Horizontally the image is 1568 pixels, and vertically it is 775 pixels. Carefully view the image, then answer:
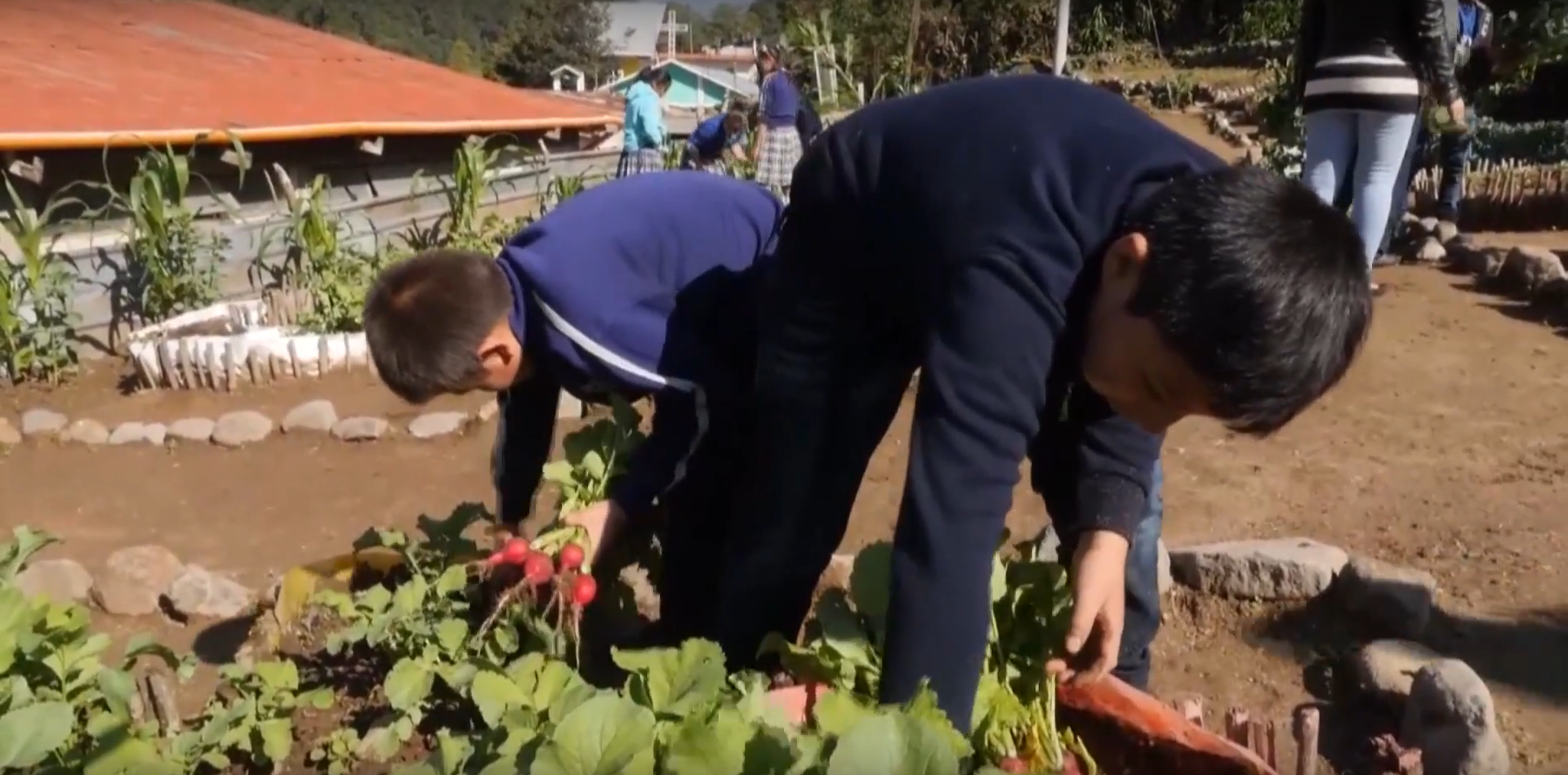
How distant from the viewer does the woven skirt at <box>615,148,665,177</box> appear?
1088cm

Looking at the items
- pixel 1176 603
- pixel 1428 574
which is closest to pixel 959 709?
pixel 1176 603

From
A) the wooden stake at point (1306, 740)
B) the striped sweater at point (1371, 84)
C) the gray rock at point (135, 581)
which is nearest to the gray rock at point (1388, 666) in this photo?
the wooden stake at point (1306, 740)

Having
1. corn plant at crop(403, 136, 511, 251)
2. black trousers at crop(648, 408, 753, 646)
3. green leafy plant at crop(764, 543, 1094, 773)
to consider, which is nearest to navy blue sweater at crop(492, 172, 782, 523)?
black trousers at crop(648, 408, 753, 646)

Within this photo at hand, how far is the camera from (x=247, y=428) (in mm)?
5121

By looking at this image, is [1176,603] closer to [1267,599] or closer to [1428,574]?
[1267,599]

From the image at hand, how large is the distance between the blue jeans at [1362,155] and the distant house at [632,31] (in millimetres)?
65620

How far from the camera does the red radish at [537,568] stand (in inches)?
86.4

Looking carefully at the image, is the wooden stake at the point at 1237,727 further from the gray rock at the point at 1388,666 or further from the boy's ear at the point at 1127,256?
the boy's ear at the point at 1127,256

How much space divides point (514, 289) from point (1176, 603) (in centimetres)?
172

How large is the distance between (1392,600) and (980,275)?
1.86 m

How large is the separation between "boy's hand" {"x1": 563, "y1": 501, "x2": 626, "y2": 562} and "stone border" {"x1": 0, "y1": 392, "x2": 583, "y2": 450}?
2.54 m

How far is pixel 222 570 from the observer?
3.95 metres

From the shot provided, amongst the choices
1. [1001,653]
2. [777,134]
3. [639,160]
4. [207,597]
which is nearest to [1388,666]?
[1001,653]

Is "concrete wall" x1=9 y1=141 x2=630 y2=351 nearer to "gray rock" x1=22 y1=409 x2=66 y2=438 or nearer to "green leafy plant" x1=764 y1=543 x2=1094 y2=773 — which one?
"gray rock" x1=22 y1=409 x2=66 y2=438
